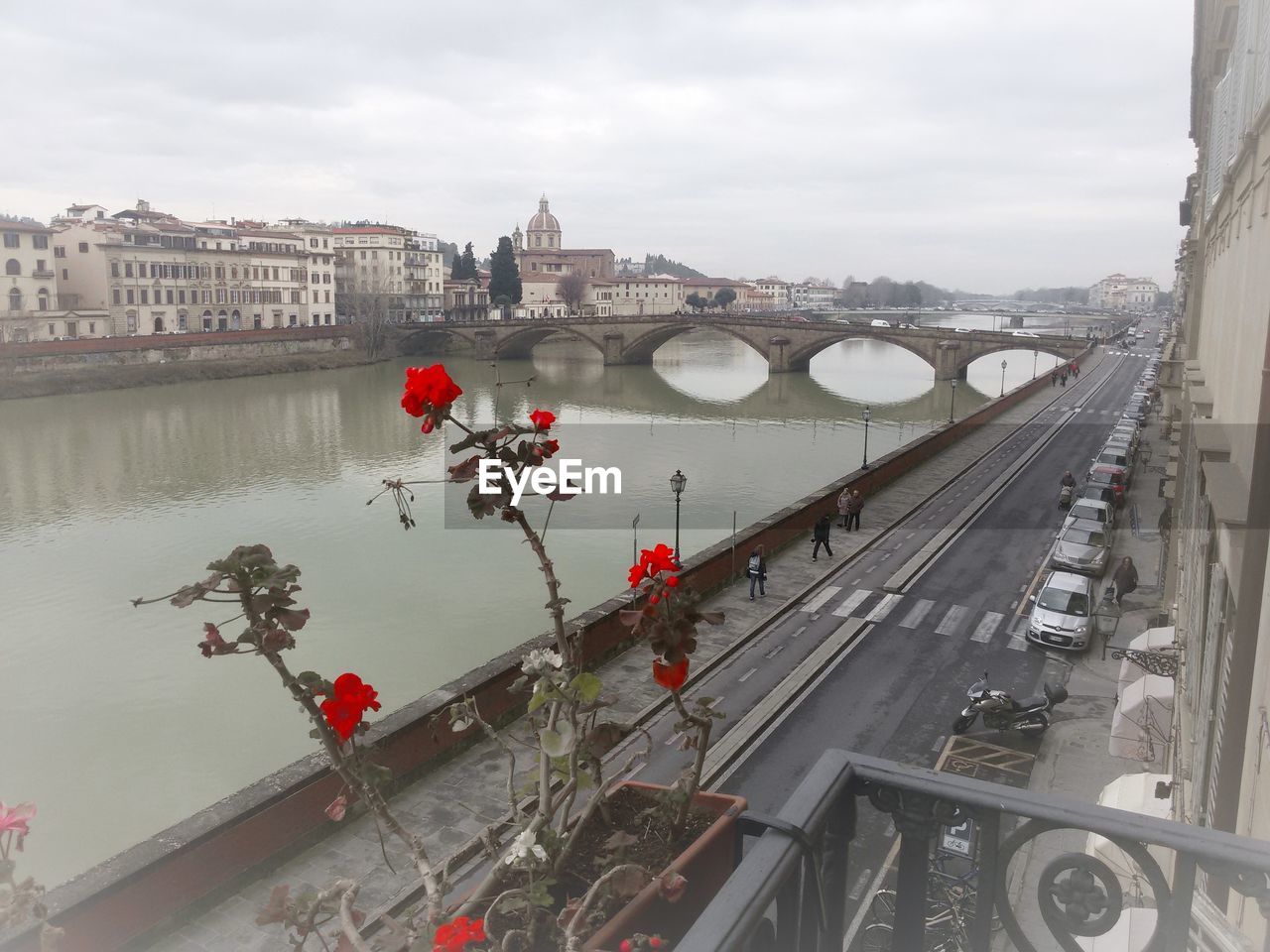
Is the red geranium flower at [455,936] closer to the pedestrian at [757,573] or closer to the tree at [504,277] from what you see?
the pedestrian at [757,573]

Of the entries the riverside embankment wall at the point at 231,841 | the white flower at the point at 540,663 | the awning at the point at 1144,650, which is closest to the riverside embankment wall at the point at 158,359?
the riverside embankment wall at the point at 231,841

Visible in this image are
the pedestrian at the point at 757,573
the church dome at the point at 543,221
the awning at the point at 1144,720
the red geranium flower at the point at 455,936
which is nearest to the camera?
the red geranium flower at the point at 455,936

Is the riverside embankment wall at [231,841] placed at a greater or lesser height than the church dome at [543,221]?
lesser

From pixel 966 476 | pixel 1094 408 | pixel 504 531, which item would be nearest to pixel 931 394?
pixel 1094 408

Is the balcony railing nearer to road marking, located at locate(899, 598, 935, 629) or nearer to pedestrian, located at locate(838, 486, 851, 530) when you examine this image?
road marking, located at locate(899, 598, 935, 629)

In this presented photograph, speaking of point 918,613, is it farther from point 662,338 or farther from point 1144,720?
point 662,338

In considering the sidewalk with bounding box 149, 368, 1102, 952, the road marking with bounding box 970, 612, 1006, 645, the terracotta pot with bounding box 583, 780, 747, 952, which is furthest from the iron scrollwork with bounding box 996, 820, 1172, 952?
the road marking with bounding box 970, 612, 1006, 645

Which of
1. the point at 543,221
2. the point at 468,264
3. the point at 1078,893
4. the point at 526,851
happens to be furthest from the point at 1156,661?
the point at 543,221
